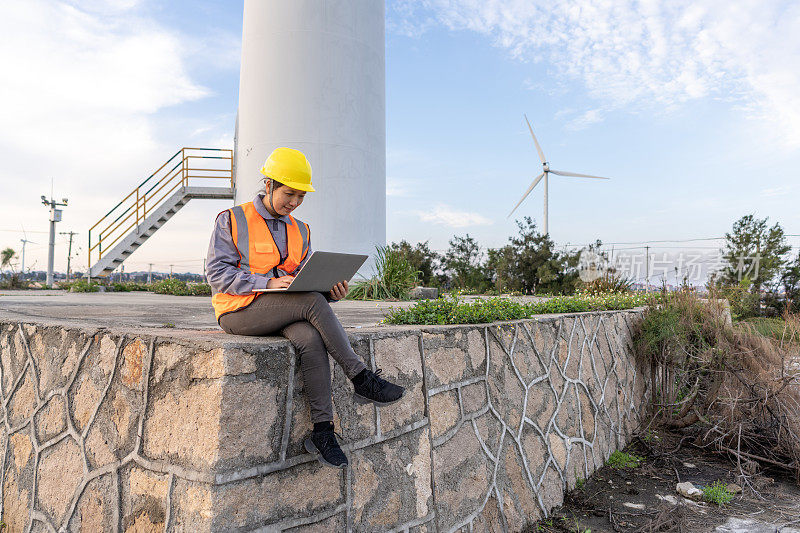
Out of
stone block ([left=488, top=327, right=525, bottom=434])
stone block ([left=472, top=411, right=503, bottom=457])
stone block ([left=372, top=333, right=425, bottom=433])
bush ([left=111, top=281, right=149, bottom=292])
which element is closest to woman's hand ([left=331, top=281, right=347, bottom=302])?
stone block ([left=372, top=333, right=425, bottom=433])

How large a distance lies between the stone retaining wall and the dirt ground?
13.4 inches

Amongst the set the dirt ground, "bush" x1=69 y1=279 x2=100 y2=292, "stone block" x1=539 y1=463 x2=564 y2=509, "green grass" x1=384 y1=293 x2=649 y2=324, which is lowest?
the dirt ground

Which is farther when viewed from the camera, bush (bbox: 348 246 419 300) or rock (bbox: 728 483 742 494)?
bush (bbox: 348 246 419 300)

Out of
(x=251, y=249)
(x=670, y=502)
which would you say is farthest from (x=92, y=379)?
(x=670, y=502)

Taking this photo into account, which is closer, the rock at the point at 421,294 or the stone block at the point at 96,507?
the stone block at the point at 96,507

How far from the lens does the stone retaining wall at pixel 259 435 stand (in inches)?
91.0

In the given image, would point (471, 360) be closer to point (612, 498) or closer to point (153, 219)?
point (612, 498)

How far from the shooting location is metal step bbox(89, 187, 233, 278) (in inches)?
598

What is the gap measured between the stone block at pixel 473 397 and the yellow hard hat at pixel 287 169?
1.93 metres

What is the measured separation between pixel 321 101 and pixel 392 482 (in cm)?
1081

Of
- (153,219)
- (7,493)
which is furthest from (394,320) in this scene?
(153,219)

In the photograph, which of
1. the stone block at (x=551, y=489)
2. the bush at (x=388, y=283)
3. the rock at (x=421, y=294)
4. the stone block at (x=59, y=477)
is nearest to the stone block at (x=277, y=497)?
the stone block at (x=59, y=477)

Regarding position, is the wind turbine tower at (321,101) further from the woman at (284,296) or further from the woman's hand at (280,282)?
the woman's hand at (280,282)

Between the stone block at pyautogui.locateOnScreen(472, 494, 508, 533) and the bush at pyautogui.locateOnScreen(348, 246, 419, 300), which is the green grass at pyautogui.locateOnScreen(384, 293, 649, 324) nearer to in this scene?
the stone block at pyautogui.locateOnScreen(472, 494, 508, 533)
